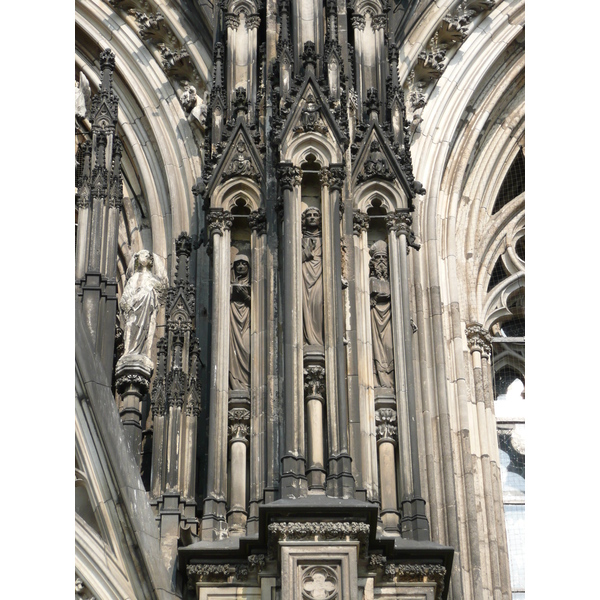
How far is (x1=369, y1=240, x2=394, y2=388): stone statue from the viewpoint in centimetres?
1859

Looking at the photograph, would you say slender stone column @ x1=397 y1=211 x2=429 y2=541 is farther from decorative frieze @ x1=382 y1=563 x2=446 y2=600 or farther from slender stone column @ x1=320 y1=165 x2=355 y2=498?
slender stone column @ x1=320 y1=165 x2=355 y2=498

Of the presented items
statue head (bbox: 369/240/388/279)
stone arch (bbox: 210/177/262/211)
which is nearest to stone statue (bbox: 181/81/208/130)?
stone arch (bbox: 210/177/262/211)

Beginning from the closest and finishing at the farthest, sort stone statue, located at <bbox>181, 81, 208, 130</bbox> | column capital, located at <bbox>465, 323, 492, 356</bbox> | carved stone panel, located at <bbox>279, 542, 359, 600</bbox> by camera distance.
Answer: carved stone panel, located at <bbox>279, 542, 359, 600</bbox>
column capital, located at <bbox>465, 323, 492, 356</bbox>
stone statue, located at <bbox>181, 81, 208, 130</bbox>

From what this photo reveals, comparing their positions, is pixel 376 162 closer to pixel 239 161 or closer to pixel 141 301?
pixel 239 161

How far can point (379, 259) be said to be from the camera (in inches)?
762

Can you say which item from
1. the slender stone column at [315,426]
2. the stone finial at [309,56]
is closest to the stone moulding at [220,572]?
the slender stone column at [315,426]

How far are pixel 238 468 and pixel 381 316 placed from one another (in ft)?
7.35

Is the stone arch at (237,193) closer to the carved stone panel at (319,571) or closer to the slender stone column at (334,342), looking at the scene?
the slender stone column at (334,342)

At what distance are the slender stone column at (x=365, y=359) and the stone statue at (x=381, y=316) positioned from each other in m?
0.14

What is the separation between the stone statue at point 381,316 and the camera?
1859 centimetres

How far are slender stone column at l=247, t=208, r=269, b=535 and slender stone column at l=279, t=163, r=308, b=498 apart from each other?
44 cm

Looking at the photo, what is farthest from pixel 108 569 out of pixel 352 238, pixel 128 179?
pixel 128 179

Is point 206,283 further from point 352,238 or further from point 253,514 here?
point 253,514

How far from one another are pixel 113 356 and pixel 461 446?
4.03m
